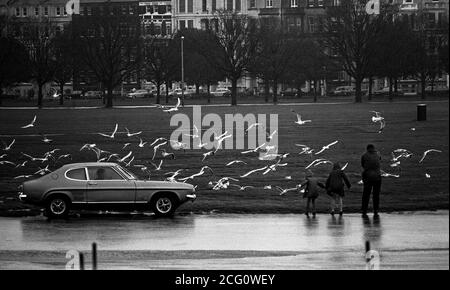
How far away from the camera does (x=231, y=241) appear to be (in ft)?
69.6

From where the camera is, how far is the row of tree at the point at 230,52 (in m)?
83.3

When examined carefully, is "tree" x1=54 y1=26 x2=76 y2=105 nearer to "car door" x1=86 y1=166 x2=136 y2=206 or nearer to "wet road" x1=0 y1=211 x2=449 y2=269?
"car door" x1=86 y1=166 x2=136 y2=206

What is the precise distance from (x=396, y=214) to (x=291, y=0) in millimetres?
121990

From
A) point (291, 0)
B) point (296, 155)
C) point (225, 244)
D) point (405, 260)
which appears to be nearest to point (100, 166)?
point (225, 244)

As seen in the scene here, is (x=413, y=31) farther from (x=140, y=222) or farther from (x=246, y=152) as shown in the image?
(x=140, y=222)

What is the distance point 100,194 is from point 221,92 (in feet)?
412

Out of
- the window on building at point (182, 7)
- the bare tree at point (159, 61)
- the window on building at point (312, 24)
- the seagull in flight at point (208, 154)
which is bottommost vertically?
the seagull in flight at point (208, 154)

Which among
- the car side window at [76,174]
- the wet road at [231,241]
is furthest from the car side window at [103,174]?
the wet road at [231,241]

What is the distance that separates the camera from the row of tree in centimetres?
8331

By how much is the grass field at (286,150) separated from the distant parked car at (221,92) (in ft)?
188

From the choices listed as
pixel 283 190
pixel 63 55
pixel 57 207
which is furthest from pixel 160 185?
pixel 63 55

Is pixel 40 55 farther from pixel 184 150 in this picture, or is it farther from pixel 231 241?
pixel 231 241

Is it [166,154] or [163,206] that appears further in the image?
[166,154]

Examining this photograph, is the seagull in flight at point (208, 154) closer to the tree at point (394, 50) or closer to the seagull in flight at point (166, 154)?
the seagull in flight at point (166, 154)
